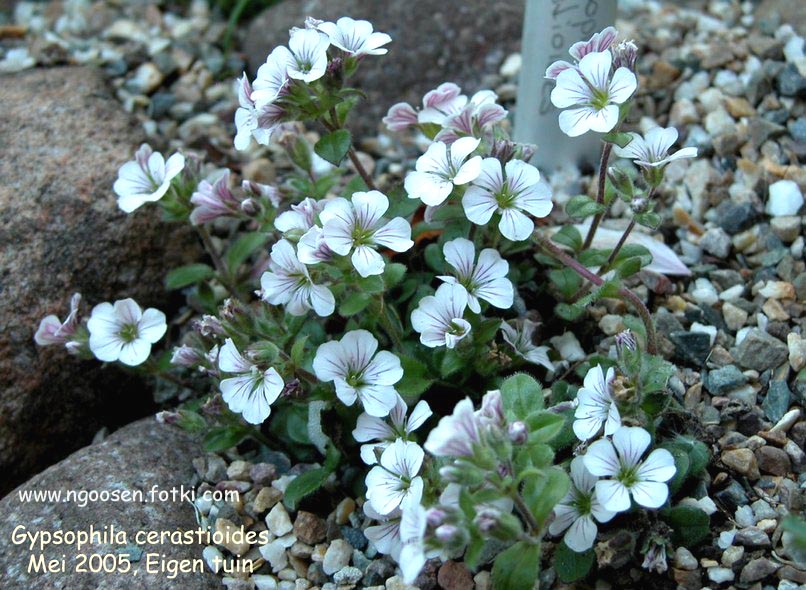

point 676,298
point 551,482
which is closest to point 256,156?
point 676,298

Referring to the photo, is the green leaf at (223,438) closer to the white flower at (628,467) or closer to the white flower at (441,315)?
the white flower at (441,315)

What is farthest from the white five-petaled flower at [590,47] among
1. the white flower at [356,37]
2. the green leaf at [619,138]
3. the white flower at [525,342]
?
the white flower at [525,342]

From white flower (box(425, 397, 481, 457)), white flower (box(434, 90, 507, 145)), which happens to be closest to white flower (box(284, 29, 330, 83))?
white flower (box(434, 90, 507, 145))

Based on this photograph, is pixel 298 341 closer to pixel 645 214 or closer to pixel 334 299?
pixel 334 299

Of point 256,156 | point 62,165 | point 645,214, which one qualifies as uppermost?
point 645,214

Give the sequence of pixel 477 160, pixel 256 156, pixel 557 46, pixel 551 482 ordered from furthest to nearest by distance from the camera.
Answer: pixel 256 156
pixel 557 46
pixel 477 160
pixel 551 482

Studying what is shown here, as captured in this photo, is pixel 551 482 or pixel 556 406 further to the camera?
pixel 556 406
